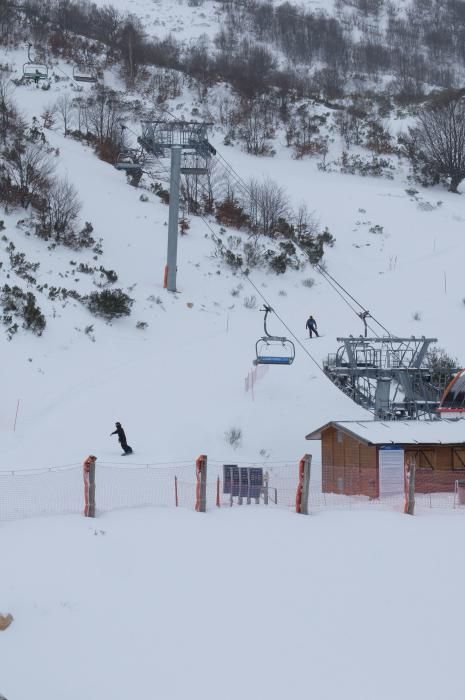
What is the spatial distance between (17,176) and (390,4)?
8846 cm

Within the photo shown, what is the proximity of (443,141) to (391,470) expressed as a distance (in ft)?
141

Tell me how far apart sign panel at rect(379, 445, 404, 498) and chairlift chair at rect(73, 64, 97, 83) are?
4512 centimetres

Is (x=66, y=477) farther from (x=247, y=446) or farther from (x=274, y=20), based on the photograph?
(x=274, y=20)

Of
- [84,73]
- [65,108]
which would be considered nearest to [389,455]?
[65,108]

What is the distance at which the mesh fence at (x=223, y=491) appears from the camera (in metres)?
15.5

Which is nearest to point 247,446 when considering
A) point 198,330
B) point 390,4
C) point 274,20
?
point 198,330

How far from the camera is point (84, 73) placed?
59562 mm

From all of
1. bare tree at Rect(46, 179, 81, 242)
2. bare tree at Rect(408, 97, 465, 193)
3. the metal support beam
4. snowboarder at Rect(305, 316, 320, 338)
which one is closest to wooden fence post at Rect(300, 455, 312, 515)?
snowboarder at Rect(305, 316, 320, 338)

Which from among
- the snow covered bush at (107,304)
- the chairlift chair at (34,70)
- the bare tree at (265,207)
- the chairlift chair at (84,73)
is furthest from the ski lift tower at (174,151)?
the chairlift chair at (84,73)

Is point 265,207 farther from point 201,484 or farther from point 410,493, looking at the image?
point 201,484

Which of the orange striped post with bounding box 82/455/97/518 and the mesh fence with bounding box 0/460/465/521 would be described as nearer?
the orange striped post with bounding box 82/455/97/518

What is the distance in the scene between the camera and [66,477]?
18.8 meters

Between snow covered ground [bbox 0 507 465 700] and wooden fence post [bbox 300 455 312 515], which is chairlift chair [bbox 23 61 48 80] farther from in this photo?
snow covered ground [bbox 0 507 465 700]

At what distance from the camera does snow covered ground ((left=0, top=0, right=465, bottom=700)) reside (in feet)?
35.9
